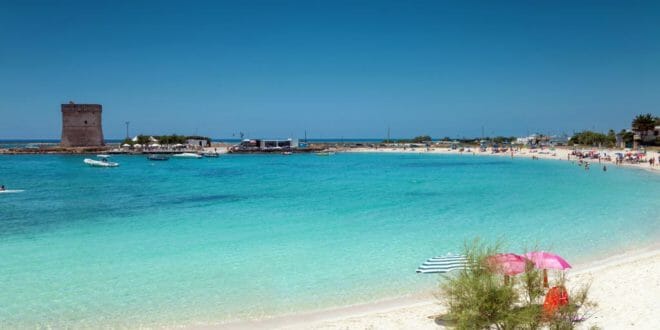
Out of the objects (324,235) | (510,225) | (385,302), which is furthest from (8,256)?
(510,225)

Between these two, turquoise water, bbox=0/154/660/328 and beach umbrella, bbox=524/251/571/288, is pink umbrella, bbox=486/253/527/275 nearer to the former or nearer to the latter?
beach umbrella, bbox=524/251/571/288

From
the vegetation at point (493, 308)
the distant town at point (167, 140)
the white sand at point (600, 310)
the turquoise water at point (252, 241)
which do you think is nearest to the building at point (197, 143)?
the distant town at point (167, 140)

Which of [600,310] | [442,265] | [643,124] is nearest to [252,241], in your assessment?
[442,265]

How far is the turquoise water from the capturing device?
9.71 m

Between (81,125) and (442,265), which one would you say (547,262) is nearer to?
(442,265)

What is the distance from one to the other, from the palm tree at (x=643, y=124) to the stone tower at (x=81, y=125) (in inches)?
3403

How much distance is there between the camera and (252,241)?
15.2 m

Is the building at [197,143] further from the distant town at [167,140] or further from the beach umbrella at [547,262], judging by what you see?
the beach umbrella at [547,262]

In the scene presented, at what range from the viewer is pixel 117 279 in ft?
37.0

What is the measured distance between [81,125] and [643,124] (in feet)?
297

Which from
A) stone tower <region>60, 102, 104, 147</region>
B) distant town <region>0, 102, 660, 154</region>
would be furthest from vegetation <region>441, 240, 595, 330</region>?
stone tower <region>60, 102, 104, 147</region>

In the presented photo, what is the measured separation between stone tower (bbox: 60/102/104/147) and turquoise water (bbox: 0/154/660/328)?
206ft

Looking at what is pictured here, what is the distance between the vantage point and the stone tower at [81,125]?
3413 inches

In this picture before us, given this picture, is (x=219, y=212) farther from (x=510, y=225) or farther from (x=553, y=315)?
(x=553, y=315)
